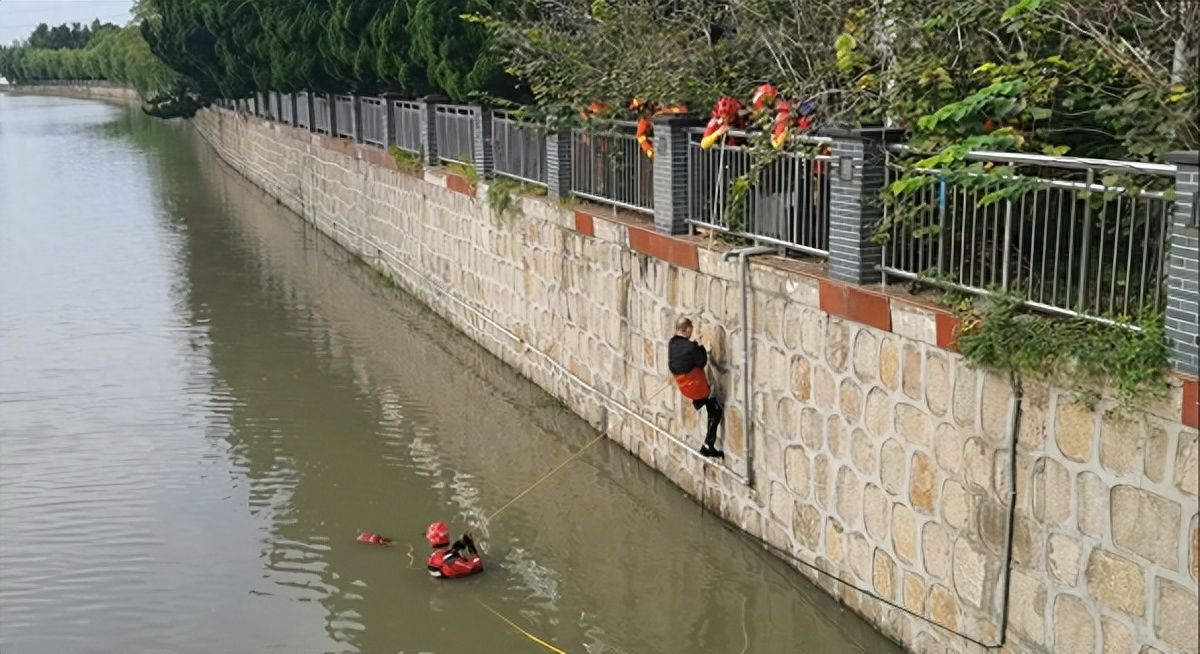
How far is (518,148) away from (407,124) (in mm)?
5378

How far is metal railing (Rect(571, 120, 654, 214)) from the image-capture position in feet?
35.0

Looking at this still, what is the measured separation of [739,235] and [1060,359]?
3.60 metres

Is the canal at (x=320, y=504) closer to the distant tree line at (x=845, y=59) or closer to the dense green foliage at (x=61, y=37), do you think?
the distant tree line at (x=845, y=59)

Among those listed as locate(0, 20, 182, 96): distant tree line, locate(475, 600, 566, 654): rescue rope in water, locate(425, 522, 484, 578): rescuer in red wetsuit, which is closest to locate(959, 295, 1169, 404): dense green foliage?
locate(475, 600, 566, 654): rescue rope in water

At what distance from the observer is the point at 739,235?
877cm

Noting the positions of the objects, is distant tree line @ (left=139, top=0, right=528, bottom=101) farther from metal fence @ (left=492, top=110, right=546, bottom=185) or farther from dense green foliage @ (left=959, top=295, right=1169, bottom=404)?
dense green foliage @ (left=959, top=295, right=1169, bottom=404)

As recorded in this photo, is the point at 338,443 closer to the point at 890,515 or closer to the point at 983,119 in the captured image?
the point at 890,515

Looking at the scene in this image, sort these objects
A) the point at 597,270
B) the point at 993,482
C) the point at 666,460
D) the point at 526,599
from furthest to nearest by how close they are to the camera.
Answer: the point at 597,270 < the point at 666,460 < the point at 526,599 < the point at 993,482

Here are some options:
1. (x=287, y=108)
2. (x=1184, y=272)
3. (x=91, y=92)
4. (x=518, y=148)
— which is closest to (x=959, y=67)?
(x=1184, y=272)

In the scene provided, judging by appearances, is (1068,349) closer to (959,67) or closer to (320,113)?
(959,67)

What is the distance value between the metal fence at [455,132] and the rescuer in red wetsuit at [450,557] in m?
7.85

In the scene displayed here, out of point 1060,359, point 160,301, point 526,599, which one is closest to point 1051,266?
point 1060,359

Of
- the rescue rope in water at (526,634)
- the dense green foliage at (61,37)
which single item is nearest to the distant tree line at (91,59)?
the dense green foliage at (61,37)

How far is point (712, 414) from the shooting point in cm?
866
